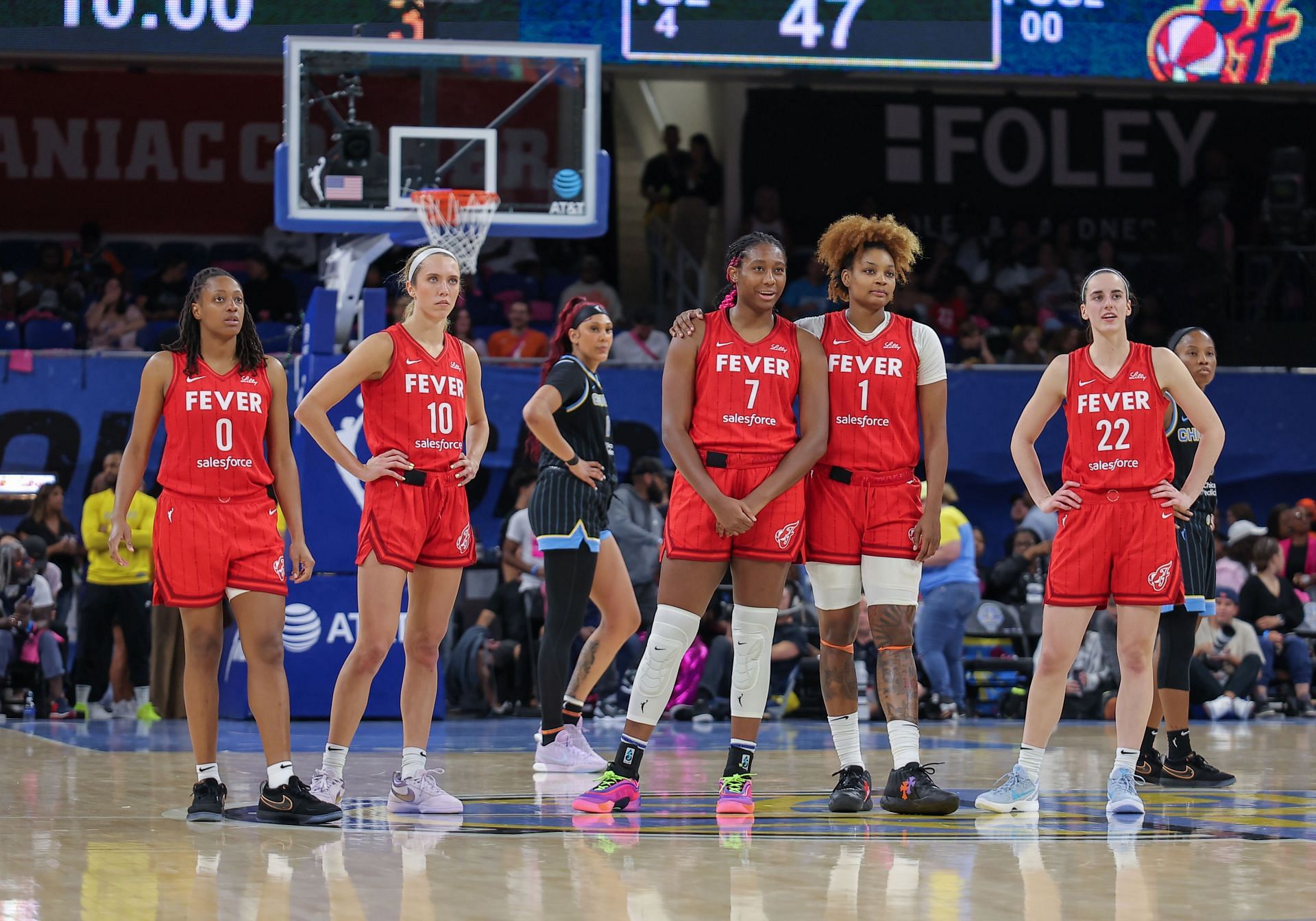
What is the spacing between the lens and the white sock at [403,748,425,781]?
630 cm

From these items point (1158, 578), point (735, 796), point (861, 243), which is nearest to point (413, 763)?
point (735, 796)

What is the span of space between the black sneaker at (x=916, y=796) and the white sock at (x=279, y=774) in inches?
84.9

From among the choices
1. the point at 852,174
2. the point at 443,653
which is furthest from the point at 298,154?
the point at 852,174

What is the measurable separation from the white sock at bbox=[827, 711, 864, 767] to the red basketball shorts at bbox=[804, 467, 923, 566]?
589 mm

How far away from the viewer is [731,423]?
6.34 meters

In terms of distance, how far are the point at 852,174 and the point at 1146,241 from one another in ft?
11.8

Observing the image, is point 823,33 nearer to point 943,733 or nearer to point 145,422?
point 943,733

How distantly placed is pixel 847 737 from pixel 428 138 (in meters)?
7.01

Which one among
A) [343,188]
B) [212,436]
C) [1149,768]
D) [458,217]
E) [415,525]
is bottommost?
[1149,768]

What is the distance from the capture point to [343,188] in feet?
38.7

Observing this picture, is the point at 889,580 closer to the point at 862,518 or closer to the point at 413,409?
the point at 862,518

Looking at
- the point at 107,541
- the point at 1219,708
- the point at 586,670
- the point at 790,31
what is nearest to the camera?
the point at 586,670

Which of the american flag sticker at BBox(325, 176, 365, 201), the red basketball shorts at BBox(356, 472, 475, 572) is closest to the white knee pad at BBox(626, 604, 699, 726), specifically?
the red basketball shorts at BBox(356, 472, 475, 572)

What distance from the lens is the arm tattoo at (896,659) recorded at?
6395 millimetres
